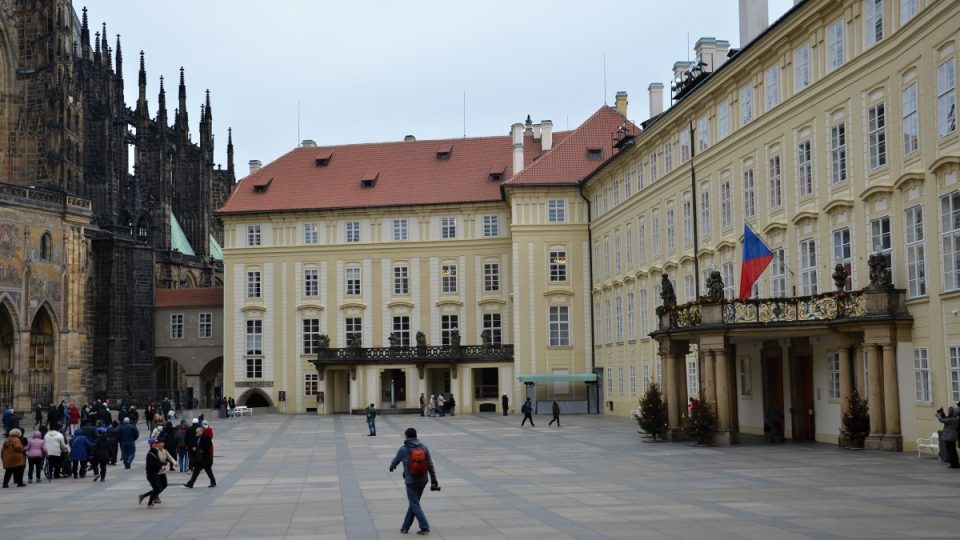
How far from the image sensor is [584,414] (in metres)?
69.5

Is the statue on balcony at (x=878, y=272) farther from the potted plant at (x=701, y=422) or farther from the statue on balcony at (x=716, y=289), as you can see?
the potted plant at (x=701, y=422)

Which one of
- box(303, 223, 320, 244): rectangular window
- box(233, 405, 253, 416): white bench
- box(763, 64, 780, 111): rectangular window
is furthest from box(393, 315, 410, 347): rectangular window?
box(763, 64, 780, 111): rectangular window

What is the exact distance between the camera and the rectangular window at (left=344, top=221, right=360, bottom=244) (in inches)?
3137

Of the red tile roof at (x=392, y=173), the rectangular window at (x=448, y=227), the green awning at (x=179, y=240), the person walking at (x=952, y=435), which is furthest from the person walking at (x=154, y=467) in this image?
the green awning at (x=179, y=240)

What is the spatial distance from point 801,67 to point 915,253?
957cm

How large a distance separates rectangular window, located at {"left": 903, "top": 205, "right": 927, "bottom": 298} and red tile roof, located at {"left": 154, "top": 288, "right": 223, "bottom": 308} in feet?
204

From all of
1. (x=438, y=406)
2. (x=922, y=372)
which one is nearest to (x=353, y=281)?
Result: (x=438, y=406)

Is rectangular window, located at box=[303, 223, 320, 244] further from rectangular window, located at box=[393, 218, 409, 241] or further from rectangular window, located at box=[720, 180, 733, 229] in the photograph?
rectangular window, located at box=[720, 180, 733, 229]

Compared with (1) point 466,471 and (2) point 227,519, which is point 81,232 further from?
(2) point 227,519

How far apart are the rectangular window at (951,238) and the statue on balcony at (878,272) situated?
2025 millimetres

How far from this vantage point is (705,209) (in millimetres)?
48719

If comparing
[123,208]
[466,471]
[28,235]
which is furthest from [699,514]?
[123,208]

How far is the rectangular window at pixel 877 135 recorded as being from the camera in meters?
33.8

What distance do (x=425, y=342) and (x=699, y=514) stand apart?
57.3 metres
